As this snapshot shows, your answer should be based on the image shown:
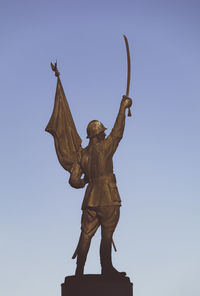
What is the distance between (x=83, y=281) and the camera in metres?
9.34

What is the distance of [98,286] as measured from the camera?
927 centimetres

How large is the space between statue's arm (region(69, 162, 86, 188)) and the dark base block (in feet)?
5.10

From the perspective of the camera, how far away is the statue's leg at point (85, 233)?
968cm

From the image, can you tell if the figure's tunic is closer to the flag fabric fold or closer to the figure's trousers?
the figure's trousers

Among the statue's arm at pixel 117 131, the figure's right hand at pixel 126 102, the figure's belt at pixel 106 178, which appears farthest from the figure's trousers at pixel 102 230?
the figure's right hand at pixel 126 102

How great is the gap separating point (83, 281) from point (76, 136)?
2.61m

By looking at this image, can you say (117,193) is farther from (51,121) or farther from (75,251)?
(51,121)

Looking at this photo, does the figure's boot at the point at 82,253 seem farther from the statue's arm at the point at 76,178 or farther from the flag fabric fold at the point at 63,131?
the flag fabric fold at the point at 63,131

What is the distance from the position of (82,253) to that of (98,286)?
66 cm

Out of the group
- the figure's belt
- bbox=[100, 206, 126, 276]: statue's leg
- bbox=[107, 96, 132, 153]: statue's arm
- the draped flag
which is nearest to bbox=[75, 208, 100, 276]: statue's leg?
bbox=[100, 206, 126, 276]: statue's leg

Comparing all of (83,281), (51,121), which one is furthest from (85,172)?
(83,281)

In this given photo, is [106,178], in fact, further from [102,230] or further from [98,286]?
[98,286]

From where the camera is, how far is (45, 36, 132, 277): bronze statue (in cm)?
970

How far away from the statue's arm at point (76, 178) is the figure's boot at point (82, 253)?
91 cm
